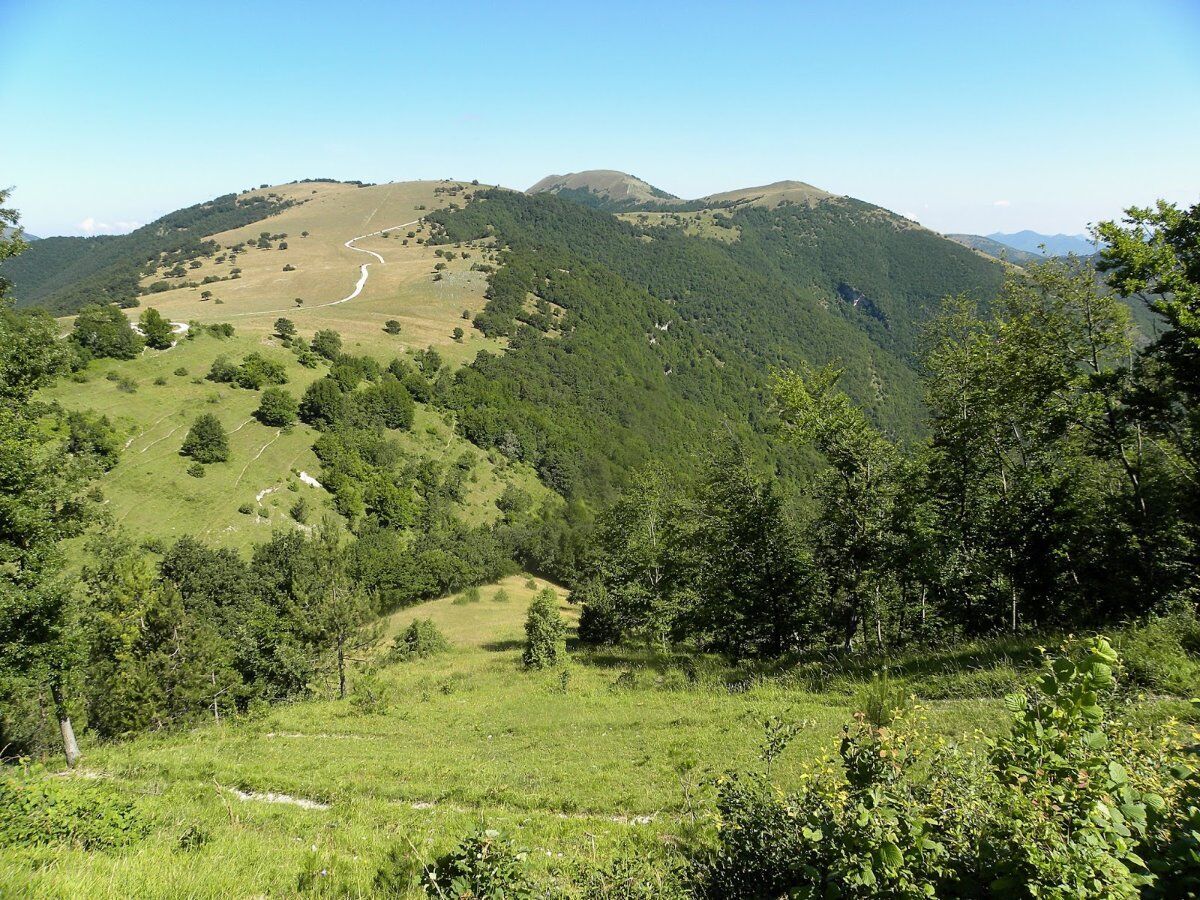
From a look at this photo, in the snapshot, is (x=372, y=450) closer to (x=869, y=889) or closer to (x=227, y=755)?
(x=227, y=755)

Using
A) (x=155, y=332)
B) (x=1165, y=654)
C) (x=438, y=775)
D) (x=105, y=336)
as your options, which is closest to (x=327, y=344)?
(x=155, y=332)

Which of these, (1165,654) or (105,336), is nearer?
(1165,654)

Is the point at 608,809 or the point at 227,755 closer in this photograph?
the point at 608,809

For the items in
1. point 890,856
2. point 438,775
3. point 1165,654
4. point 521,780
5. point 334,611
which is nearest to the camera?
point 890,856

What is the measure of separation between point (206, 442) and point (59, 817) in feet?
198

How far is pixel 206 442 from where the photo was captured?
5653cm

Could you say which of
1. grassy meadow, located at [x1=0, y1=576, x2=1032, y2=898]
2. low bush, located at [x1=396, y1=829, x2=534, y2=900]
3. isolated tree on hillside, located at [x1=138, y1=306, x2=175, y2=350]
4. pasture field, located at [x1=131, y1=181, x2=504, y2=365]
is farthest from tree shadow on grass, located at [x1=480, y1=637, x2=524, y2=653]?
pasture field, located at [x1=131, y1=181, x2=504, y2=365]

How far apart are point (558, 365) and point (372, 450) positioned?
59.7 metres

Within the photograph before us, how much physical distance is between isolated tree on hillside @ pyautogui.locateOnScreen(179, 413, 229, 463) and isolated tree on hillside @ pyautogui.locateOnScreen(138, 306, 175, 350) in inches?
708

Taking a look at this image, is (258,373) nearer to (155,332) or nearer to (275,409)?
(275,409)

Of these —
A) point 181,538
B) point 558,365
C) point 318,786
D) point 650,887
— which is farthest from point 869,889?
point 558,365

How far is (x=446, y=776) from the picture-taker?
1170 cm

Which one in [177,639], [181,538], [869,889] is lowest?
[181,538]

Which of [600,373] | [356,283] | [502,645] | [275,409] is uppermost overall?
[356,283]
